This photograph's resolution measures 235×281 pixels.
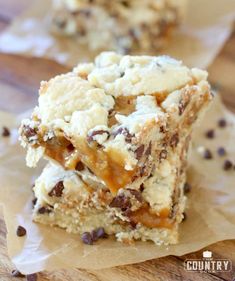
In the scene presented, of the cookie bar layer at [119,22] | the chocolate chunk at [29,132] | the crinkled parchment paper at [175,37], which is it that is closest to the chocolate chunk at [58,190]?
the chocolate chunk at [29,132]

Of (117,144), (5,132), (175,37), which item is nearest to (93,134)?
(117,144)

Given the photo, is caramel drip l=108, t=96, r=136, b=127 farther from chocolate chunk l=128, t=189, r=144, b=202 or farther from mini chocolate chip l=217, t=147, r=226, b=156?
mini chocolate chip l=217, t=147, r=226, b=156

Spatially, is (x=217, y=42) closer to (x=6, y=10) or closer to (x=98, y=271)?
(x=6, y=10)

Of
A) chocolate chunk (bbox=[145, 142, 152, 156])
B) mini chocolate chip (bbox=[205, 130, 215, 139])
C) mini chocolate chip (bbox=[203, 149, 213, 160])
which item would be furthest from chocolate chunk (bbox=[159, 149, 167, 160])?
mini chocolate chip (bbox=[205, 130, 215, 139])

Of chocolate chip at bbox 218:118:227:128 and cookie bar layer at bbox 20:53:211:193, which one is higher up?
A: chocolate chip at bbox 218:118:227:128

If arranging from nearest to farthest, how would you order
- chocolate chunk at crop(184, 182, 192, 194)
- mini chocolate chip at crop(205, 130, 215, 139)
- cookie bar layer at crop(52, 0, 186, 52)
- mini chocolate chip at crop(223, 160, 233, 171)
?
chocolate chunk at crop(184, 182, 192, 194)
mini chocolate chip at crop(223, 160, 233, 171)
mini chocolate chip at crop(205, 130, 215, 139)
cookie bar layer at crop(52, 0, 186, 52)

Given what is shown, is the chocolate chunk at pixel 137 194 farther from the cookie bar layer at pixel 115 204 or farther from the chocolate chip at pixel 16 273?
the chocolate chip at pixel 16 273

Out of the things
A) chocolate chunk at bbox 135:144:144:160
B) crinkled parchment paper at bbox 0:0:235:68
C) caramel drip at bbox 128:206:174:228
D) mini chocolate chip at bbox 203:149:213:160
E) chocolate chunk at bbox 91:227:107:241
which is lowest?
chocolate chunk at bbox 91:227:107:241
